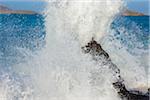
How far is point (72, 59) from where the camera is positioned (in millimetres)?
11539

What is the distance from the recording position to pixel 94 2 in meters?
10.9

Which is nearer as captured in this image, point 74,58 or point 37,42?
point 74,58

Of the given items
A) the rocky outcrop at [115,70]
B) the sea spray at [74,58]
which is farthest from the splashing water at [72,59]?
the rocky outcrop at [115,70]

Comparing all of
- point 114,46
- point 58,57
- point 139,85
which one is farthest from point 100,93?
point 114,46

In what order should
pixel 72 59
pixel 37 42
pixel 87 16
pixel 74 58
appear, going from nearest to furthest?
1. pixel 87 16
2. pixel 74 58
3. pixel 72 59
4. pixel 37 42

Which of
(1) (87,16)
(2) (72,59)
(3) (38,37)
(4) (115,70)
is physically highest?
(1) (87,16)

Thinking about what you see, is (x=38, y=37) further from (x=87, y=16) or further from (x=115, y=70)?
(x=115, y=70)

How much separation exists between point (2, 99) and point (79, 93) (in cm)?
164

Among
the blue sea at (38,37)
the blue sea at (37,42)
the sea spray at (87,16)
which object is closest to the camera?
the sea spray at (87,16)

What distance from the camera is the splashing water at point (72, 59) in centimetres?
1038

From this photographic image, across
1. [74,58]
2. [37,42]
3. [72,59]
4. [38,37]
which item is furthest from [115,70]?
[38,37]

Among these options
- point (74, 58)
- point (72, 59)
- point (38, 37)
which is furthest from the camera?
point (38, 37)

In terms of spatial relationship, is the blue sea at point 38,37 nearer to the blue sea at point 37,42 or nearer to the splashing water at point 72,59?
the blue sea at point 37,42

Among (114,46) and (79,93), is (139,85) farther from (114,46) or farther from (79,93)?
(79,93)
